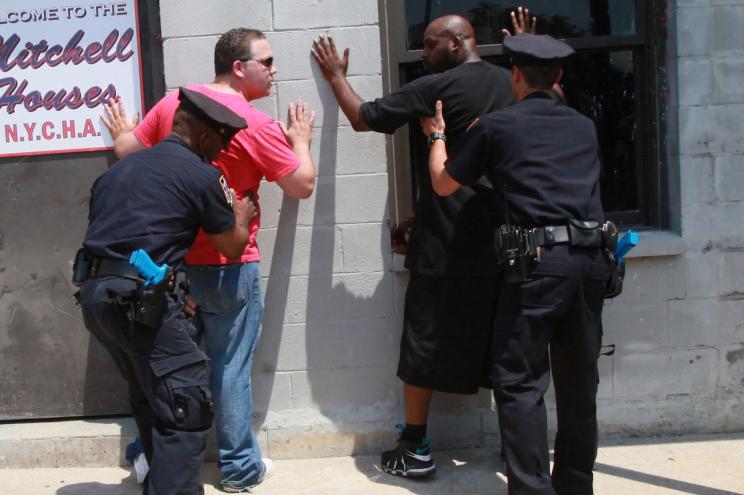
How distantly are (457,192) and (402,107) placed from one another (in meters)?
0.48

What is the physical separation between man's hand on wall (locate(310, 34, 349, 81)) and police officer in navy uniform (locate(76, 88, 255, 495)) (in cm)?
104

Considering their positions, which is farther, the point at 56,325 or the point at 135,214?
the point at 56,325

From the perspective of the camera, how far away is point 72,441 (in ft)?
15.2

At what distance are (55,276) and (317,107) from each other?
1.68m

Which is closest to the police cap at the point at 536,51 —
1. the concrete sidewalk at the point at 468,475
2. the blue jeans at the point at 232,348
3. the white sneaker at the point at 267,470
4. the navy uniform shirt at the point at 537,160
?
the navy uniform shirt at the point at 537,160

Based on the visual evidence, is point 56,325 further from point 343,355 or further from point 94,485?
point 343,355

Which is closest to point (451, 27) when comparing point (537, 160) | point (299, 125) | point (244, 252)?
point (299, 125)

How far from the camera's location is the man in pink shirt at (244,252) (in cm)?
409

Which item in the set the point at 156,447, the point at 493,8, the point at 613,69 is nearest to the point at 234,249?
the point at 156,447

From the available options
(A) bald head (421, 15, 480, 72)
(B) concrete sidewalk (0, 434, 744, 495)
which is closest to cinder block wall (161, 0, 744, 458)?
(B) concrete sidewalk (0, 434, 744, 495)

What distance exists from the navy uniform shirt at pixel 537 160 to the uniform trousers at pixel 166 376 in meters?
1.34

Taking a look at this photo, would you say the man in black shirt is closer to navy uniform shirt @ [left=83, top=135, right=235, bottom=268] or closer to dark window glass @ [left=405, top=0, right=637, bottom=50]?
dark window glass @ [left=405, top=0, right=637, bottom=50]

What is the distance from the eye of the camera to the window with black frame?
15.6 feet

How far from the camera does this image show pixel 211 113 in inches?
136
